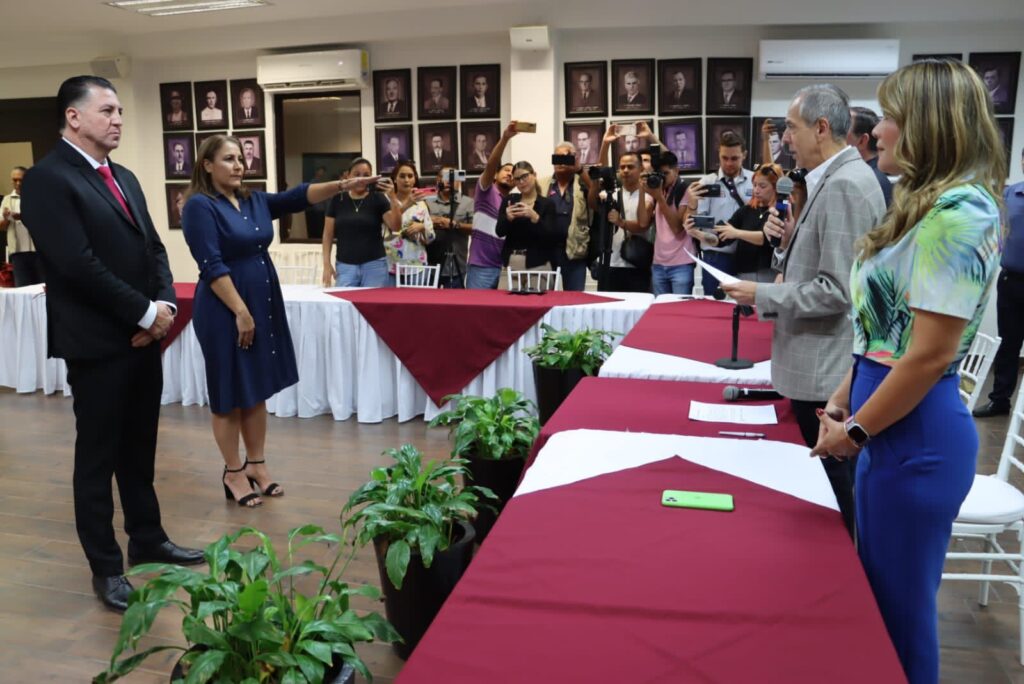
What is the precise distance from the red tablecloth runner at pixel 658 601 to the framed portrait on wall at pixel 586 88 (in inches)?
233

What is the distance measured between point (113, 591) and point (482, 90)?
5654mm

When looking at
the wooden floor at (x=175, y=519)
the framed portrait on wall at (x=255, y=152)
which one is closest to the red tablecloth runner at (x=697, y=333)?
the wooden floor at (x=175, y=519)

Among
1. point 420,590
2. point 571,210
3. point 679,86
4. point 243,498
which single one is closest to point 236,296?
point 243,498

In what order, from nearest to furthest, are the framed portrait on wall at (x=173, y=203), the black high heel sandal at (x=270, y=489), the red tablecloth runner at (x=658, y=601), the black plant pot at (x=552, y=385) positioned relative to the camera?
1. the red tablecloth runner at (x=658, y=601)
2. the black high heel sandal at (x=270, y=489)
3. the black plant pot at (x=552, y=385)
4. the framed portrait on wall at (x=173, y=203)

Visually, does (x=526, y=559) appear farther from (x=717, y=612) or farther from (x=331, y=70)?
(x=331, y=70)

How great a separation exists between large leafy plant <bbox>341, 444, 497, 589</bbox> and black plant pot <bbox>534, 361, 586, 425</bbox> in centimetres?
140

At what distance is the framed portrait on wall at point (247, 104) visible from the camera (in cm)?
780

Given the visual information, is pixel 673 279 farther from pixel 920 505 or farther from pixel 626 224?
pixel 920 505

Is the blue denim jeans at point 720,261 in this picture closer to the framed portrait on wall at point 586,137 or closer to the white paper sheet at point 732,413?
the framed portrait on wall at point 586,137

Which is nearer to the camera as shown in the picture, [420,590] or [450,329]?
[420,590]

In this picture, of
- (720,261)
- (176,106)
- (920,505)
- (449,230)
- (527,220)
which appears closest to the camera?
(920,505)

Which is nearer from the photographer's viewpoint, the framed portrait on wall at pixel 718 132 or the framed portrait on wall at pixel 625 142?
the framed portrait on wall at pixel 625 142

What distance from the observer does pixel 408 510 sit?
2031mm

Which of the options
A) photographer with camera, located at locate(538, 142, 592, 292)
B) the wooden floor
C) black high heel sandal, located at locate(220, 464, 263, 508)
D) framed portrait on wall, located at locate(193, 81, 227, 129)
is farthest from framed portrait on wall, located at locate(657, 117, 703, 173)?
black high heel sandal, located at locate(220, 464, 263, 508)
